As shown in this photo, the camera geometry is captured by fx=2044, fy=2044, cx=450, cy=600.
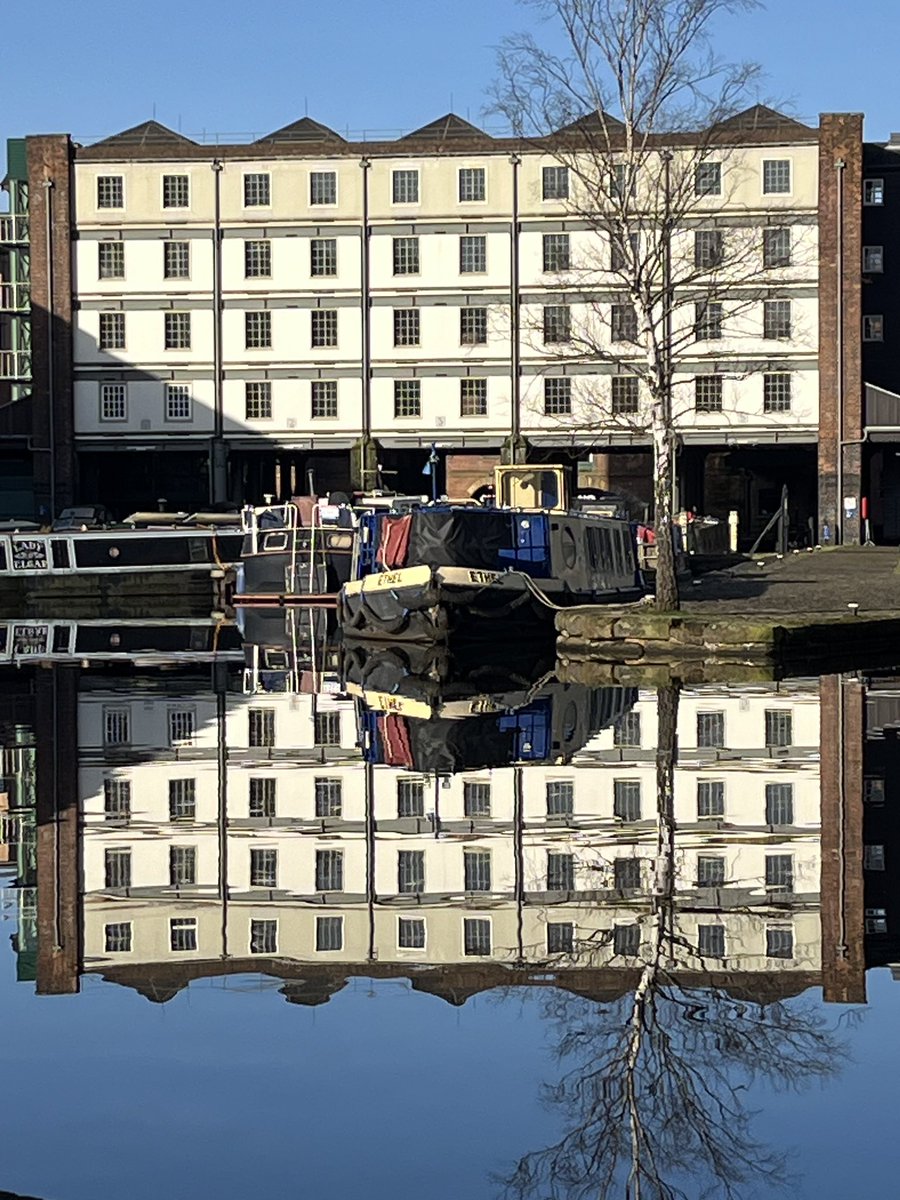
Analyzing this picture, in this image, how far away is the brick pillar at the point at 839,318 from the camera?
70.4 meters

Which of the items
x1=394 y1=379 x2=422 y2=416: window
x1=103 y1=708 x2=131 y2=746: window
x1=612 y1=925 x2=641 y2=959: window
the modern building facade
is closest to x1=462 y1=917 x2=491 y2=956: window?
x1=612 y1=925 x2=641 y2=959: window

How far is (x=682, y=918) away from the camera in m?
10.5

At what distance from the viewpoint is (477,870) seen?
1232 centimetres

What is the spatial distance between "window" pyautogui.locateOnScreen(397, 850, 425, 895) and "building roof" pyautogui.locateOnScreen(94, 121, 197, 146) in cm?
6405

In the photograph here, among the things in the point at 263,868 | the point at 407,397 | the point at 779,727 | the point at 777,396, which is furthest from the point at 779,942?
the point at 407,397

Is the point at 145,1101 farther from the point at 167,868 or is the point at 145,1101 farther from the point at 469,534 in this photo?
the point at 469,534

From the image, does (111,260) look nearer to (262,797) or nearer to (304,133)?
(304,133)

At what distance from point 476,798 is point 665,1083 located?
7.96m

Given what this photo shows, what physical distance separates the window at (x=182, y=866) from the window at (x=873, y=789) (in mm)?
4934

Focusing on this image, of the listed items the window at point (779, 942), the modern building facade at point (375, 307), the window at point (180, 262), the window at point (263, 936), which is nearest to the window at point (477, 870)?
the window at point (263, 936)

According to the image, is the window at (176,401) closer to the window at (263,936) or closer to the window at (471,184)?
the window at (471,184)

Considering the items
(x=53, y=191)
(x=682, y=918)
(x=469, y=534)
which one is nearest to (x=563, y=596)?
(x=469, y=534)

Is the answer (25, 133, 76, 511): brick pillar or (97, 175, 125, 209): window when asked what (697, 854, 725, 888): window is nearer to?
(25, 133, 76, 511): brick pillar

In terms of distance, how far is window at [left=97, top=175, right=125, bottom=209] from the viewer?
7319 centimetres
